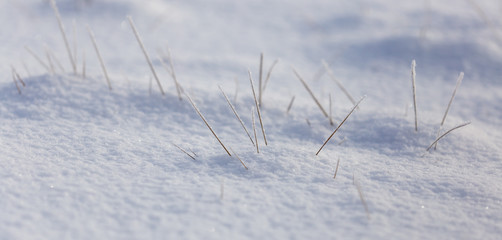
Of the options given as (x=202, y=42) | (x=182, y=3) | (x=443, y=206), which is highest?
(x=182, y=3)

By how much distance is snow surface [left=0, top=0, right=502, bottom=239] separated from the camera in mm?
862

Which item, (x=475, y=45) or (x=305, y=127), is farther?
(x=475, y=45)

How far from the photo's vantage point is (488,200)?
3.17 feet

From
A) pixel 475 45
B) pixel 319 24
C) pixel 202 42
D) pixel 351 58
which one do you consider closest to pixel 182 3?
pixel 202 42

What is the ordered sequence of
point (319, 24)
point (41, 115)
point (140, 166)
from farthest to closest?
point (319, 24), point (41, 115), point (140, 166)

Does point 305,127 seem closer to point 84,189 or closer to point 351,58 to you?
point 84,189

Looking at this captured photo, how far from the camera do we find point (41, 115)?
1.30m

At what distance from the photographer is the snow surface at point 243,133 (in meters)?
0.86

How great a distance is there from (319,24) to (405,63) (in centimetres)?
71

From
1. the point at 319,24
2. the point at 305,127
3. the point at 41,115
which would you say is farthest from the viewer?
the point at 319,24

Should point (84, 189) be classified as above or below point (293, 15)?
below

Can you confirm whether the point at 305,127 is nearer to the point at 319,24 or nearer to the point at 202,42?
the point at 202,42

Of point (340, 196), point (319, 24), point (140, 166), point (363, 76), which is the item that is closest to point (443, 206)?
point (340, 196)

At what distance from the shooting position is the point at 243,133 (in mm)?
1360
